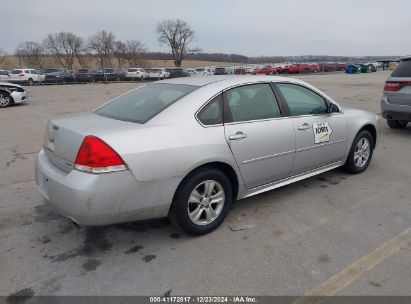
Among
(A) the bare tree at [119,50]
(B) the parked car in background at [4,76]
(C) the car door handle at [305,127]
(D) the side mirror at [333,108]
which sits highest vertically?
(A) the bare tree at [119,50]

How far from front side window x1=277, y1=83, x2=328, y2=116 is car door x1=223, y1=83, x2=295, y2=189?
204 mm

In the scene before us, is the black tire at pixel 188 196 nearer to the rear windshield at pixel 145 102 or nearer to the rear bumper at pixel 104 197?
the rear bumper at pixel 104 197

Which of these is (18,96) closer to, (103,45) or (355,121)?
(355,121)

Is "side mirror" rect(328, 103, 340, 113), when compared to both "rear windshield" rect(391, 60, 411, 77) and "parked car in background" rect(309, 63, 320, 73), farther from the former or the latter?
"parked car in background" rect(309, 63, 320, 73)

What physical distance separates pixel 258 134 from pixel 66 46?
8621 centimetres

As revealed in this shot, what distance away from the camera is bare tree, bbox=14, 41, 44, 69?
7756cm

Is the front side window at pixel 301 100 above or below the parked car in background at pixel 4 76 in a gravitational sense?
above

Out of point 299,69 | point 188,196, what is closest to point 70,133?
point 188,196

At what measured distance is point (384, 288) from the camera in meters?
2.58

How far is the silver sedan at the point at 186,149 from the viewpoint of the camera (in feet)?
9.23

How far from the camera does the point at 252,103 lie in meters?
3.76

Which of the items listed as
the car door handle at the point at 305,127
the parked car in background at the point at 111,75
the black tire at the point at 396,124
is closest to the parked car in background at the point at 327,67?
the parked car in background at the point at 111,75

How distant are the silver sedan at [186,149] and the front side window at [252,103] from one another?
12 millimetres

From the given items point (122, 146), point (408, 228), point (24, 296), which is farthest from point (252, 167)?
point (24, 296)
